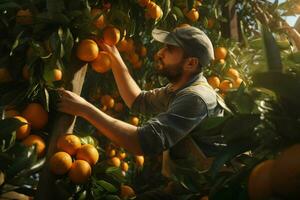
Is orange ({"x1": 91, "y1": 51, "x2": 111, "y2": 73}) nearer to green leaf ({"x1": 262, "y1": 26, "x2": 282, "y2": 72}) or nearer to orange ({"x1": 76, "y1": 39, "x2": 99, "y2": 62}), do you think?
orange ({"x1": 76, "y1": 39, "x2": 99, "y2": 62})

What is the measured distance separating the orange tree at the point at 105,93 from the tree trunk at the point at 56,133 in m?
0.02

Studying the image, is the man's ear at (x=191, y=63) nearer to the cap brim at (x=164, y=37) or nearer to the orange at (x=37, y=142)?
the cap brim at (x=164, y=37)

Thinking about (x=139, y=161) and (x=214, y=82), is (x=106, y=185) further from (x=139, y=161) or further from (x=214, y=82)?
(x=214, y=82)

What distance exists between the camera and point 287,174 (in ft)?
3.34

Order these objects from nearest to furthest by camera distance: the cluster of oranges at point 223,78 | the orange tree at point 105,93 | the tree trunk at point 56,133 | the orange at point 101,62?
1. the orange tree at point 105,93
2. the tree trunk at point 56,133
3. the orange at point 101,62
4. the cluster of oranges at point 223,78

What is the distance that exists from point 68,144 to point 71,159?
0.07 m

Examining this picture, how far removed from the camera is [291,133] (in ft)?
3.57

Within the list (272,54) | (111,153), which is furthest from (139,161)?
(272,54)

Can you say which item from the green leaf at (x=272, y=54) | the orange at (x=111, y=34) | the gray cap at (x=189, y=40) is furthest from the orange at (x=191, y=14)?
the green leaf at (x=272, y=54)

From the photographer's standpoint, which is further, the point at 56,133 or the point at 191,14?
the point at 191,14

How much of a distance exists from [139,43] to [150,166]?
101cm

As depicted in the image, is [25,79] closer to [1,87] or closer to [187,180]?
[1,87]

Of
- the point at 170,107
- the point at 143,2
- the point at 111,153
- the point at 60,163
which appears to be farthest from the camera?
the point at 111,153

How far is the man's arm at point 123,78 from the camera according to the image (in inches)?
92.1
